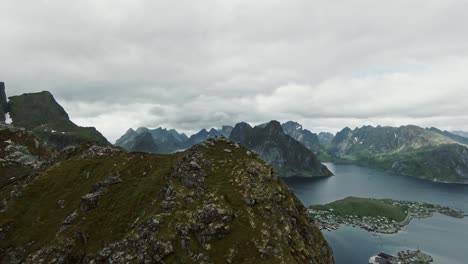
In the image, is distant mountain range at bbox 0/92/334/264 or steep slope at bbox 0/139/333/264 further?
distant mountain range at bbox 0/92/334/264

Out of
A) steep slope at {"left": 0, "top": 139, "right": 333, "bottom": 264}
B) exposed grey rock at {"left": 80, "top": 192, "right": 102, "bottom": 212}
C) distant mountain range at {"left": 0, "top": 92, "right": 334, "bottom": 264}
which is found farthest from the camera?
exposed grey rock at {"left": 80, "top": 192, "right": 102, "bottom": 212}

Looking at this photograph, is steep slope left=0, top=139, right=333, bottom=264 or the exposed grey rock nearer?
steep slope left=0, top=139, right=333, bottom=264

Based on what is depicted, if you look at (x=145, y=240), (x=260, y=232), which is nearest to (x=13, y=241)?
(x=145, y=240)

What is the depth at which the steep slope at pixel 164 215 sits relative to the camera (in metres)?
91.0

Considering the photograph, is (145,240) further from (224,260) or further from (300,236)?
(300,236)

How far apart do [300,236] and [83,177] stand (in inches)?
3387

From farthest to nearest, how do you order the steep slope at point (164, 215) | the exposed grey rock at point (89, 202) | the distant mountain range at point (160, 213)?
the exposed grey rock at point (89, 202)
the distant mountain range at point (160, 213)
the steep slope at point (164, 215)

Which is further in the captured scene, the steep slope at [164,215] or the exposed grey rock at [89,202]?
the exposed grey rock at [89,202]

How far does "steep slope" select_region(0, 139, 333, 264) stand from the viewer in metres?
91.0

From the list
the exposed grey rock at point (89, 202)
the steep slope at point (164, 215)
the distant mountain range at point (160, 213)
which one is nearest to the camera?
the steep slope at point (164, 215)

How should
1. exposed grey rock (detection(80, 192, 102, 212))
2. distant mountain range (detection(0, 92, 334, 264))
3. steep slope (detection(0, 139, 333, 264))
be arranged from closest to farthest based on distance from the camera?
steep slope (detection(0, 139, 333, 264)) → distant mountain range (detection(0, 92, 334, 264)) → exposed grey rock (detection(80, 192, 102, 212))

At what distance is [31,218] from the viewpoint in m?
112

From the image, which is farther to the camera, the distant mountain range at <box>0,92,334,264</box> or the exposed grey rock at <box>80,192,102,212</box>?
the exposed grey rock at <box>80,192,102,212</box>

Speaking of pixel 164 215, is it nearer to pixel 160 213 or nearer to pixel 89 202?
pixel 160 213
